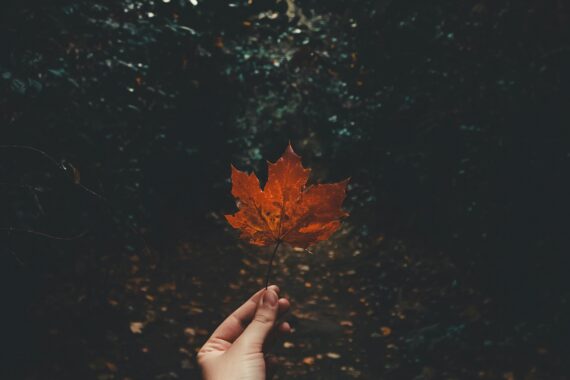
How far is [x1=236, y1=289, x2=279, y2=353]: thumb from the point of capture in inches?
56.5

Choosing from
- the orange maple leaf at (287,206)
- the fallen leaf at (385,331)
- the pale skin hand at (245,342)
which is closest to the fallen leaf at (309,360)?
the fallen leaf at (385,331)

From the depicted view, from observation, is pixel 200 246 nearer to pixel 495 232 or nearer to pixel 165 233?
pixel 165 233

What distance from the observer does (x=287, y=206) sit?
1.27 metres

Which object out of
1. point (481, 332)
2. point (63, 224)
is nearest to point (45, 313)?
point (63, 224)

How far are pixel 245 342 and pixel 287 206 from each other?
42 centimetres

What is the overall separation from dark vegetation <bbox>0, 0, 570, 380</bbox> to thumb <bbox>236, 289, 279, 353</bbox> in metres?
0.89

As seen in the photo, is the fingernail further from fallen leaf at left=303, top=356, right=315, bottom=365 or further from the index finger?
fallen leaf at left=303, top=356, right=315, bottom=365

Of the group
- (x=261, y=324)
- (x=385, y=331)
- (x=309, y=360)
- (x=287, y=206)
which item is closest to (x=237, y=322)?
(x=261, y=324)

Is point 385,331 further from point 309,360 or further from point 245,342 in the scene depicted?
point 245,342

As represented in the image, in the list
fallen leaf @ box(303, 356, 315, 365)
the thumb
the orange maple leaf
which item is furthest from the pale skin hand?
fallen leaf @ box(303, 356, 315, 365)

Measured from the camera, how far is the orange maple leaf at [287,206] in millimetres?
1246

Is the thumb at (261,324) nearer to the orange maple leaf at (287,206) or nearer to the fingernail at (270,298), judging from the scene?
the fingernail at (270,298)

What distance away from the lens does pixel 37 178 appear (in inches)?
138

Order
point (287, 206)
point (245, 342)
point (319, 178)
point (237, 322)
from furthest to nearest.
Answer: point (319, 178), point (237, 322), point (245, 342), point (287, 206)
